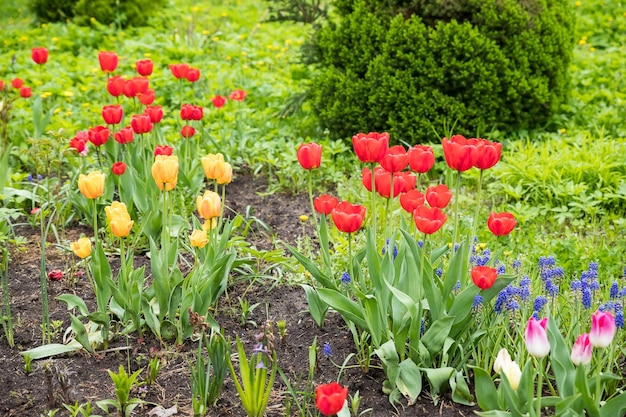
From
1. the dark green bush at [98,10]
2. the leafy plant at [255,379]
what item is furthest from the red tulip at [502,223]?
the dark green bush at [98,10]

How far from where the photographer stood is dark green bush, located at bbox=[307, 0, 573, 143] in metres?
4.88

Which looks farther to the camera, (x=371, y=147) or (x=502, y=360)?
(x=371, y=147)

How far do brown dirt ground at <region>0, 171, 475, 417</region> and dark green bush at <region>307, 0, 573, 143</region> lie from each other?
6.39ft

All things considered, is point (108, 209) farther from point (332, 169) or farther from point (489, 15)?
point (489, 15)

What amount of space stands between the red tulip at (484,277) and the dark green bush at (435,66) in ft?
8.52

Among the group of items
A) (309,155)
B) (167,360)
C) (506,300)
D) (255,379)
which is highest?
(309,155)

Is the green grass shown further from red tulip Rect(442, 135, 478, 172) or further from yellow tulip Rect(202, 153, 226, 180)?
red tulip Rect(442, 135, 478, 172)

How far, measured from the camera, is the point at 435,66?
4875mm

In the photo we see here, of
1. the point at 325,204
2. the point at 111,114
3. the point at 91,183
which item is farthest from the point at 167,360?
the point at 111,114

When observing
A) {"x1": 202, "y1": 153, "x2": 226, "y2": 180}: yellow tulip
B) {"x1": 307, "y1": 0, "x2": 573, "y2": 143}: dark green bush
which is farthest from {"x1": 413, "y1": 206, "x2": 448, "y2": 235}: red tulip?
{"x1": 307, "y1": 0, "x2": 573, "y2": 143}: dark green bush

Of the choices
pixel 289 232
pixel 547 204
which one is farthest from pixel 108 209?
pixel 547 204

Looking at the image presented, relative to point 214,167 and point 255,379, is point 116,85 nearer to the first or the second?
point 214,167

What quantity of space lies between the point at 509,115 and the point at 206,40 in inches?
142

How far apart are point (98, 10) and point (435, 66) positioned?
4.57 metres
